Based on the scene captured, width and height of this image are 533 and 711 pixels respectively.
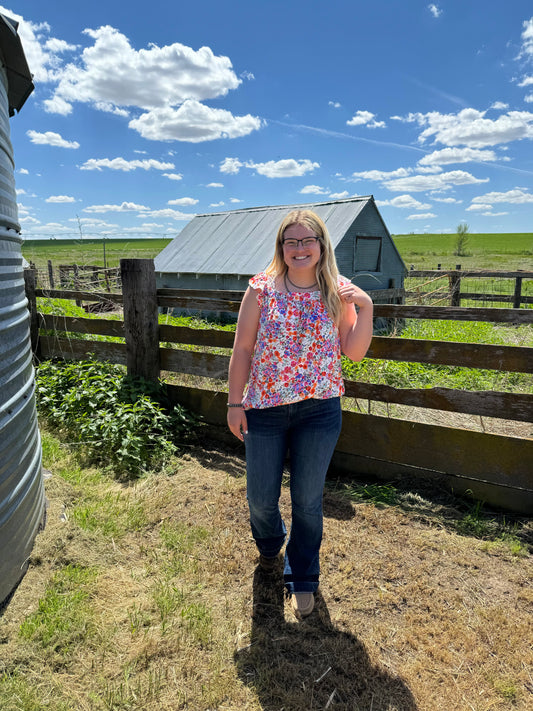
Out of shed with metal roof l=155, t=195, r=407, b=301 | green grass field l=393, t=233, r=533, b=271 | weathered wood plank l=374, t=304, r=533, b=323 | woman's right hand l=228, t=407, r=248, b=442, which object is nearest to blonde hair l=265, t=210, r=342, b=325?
woman's right hand l=228, t=407, r=248, b=442

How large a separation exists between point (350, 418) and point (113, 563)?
209cm

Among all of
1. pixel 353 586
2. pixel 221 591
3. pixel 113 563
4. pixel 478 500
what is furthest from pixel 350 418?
pixel 113 563

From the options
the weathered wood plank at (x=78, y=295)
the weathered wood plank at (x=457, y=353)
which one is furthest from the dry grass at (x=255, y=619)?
the weathered wood plank at (x=78, y=295)

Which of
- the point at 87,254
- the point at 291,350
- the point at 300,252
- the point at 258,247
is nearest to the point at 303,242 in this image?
the point at 300,252

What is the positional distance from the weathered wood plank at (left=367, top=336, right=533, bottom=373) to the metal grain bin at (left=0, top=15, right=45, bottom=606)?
2.47 m

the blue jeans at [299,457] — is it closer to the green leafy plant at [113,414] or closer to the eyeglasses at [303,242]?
the eyeglasses at [303,242]

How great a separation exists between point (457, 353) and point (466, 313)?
12.0 inches

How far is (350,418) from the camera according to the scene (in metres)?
3.92

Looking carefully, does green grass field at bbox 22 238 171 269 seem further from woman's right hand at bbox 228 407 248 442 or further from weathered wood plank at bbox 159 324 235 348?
woman's right hand at bbox 228 407 248 442

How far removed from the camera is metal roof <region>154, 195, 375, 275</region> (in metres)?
14.4

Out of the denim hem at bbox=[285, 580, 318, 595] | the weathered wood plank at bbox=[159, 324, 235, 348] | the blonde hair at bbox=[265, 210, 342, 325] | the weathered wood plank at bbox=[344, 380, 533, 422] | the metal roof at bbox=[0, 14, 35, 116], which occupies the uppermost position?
the metal roof at bbox=[0, 14, 35, 116]

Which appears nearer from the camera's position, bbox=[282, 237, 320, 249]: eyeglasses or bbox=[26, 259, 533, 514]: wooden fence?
bbox=[282, 237, 320, 249]: eyeglasses

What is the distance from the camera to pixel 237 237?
16.8 m

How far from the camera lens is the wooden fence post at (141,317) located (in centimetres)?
468
